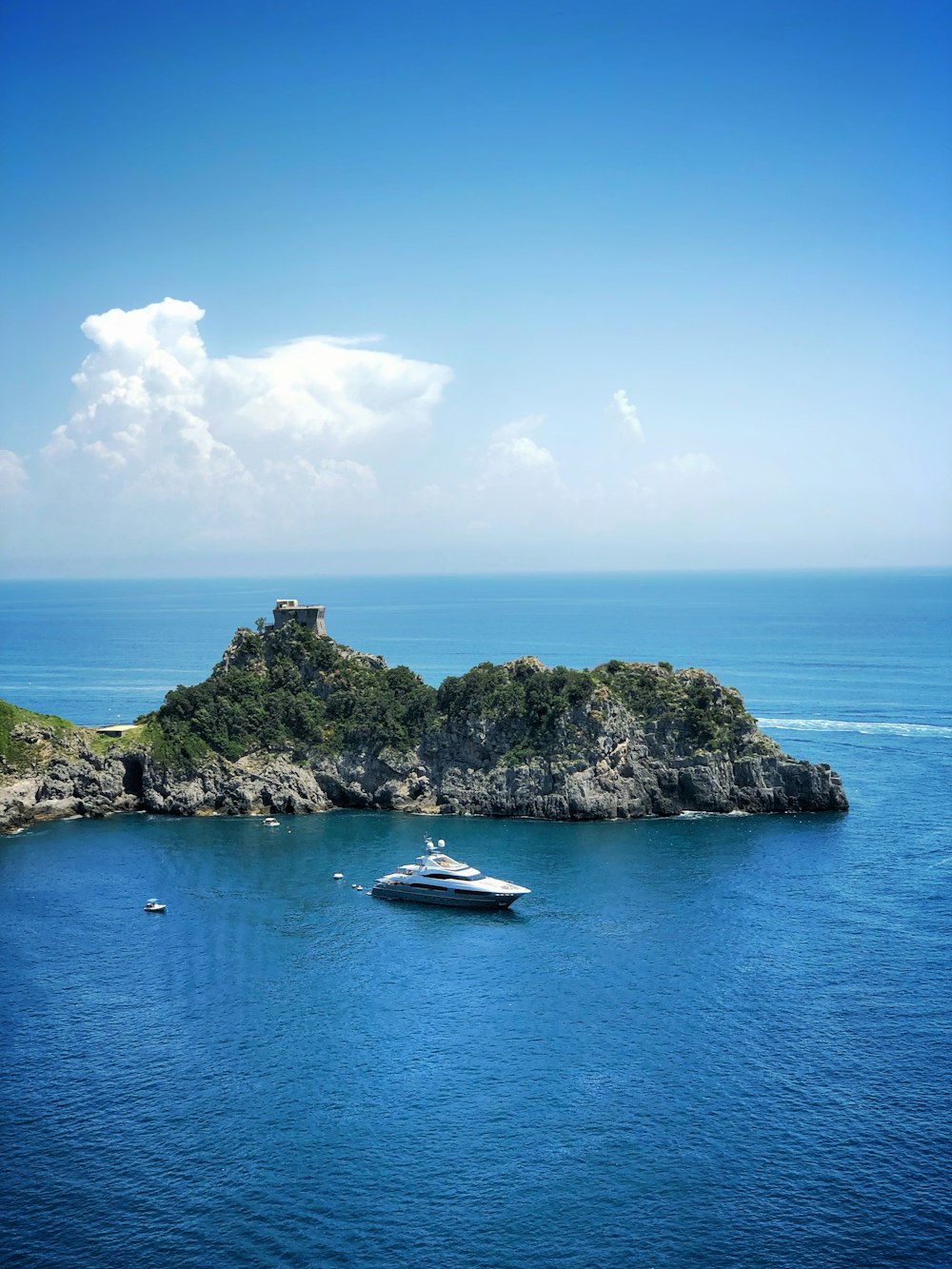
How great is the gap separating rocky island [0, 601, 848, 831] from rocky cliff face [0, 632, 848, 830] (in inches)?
4.7

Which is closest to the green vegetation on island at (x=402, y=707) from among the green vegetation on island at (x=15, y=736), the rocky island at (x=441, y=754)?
the rocky island at (x=441, y=754)

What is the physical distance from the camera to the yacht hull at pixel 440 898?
244 feet

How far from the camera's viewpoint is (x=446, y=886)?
7569 centimetres

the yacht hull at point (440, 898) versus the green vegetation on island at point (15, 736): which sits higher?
the green vegetation on island at point (15, 736)

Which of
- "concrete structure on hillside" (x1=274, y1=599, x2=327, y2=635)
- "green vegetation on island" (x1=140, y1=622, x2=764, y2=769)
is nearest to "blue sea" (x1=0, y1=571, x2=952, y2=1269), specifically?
"green vegetation on island" (x1=140, y1=622, x2=764, y2=769)

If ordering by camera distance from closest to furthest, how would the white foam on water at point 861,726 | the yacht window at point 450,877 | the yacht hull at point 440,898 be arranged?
the yacht hull at point 440,898
the yacht window at point 450,877
the white foam on water at point 861,726

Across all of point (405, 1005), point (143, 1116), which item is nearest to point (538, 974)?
point (405, 1005)

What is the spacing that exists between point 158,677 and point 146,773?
80410 millimetres

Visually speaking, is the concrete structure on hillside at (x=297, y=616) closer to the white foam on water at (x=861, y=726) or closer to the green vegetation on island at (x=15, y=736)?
the green vegetation on island at (x=15, y=736)

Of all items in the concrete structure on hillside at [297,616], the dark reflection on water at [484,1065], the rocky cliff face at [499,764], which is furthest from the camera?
the concrete structure on hillside at [297,616]

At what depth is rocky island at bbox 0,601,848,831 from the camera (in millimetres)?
96375

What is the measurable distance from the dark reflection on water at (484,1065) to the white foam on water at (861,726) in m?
47.4

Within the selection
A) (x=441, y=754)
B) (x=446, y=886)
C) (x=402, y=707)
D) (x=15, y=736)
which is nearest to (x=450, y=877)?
(x=446, y=886)

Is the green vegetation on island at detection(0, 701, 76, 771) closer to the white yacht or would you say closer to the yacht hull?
the white yacht
